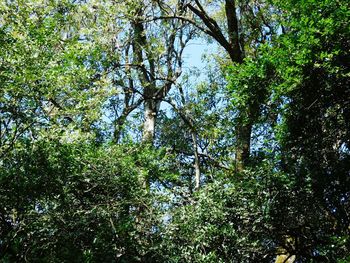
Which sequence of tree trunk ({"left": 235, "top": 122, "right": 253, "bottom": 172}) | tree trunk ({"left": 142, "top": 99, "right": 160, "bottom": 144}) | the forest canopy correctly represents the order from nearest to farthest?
the forest canopy < tree trunk ({"left": 235, "top": 122, "right": 253, "bottom": 172}) < tree trunk ({"left": 142, "top": 99, "right": 160, "bottom": 144})

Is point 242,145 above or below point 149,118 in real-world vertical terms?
below

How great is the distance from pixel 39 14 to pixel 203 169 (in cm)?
742

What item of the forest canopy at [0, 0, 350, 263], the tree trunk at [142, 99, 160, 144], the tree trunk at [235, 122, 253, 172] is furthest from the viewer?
the tree trunk at [142, 99, 160, 144]

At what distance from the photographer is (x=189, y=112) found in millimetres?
13508

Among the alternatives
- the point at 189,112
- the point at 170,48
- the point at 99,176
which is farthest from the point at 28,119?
the point at 170,48

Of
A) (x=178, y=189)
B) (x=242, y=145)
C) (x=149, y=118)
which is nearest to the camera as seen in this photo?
(x=178, y=189)

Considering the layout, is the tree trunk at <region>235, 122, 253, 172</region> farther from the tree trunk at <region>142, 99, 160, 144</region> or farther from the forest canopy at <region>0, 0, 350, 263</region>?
the tree trunk at <region>142, 99, 160, 144</region>

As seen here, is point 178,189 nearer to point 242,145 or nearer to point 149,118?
point 242,145

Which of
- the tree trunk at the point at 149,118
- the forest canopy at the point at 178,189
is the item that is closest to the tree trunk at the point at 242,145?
the forest canopy at the point at 178,189

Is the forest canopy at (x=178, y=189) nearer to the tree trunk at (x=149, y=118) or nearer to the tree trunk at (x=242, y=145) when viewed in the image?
the tree trunk at (x=242, y=145)

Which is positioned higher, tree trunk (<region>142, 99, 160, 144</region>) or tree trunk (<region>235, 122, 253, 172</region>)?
tree trunk (<region>142, 99, 160, 144</region>)

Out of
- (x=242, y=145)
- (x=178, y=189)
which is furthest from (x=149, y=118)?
(x=178, y=189)

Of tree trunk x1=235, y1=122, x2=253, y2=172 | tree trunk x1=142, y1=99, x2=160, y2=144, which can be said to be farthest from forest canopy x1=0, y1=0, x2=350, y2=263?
tree trunk x1=142, y1=99, x2=160, y2=144

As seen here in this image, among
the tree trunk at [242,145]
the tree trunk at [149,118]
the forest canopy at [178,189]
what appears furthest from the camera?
the tree trunk at [149,118]
